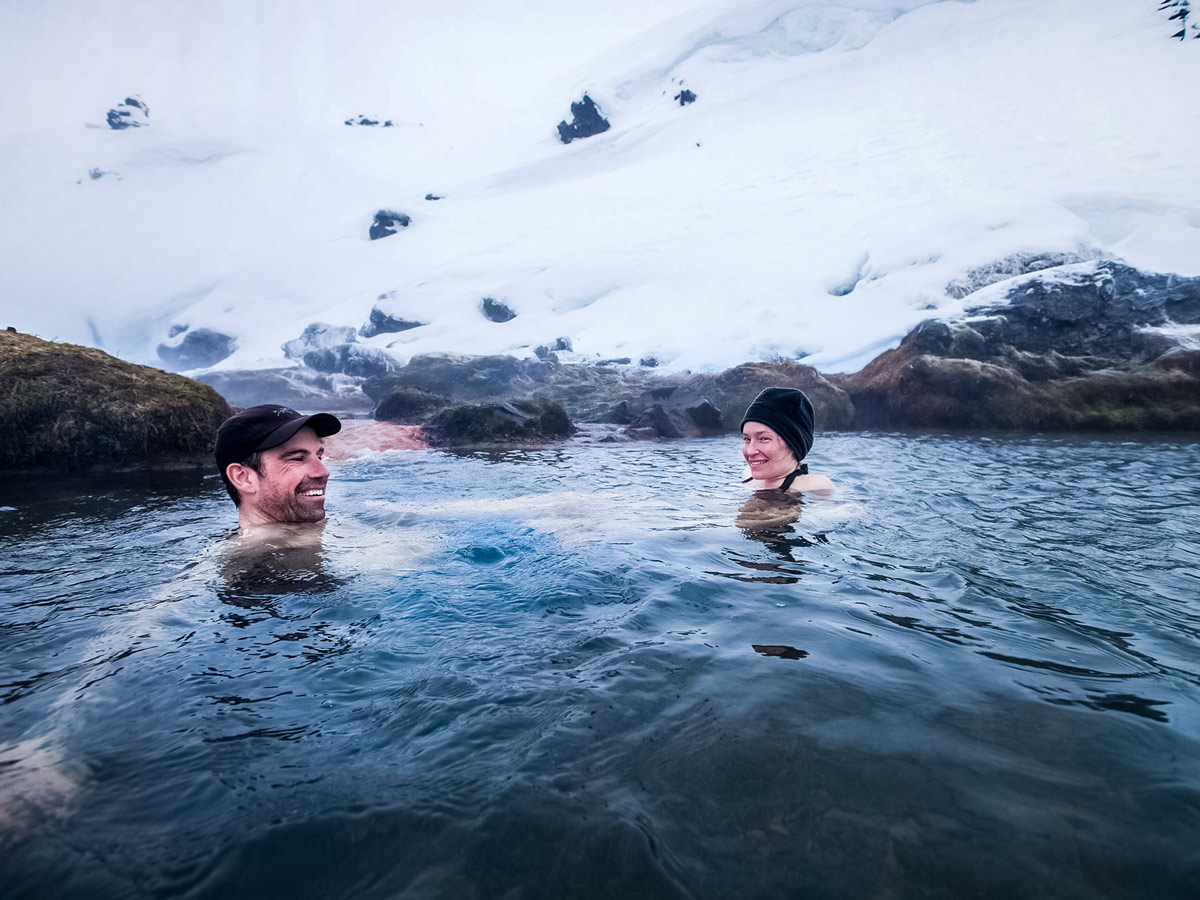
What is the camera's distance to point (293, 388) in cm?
2536

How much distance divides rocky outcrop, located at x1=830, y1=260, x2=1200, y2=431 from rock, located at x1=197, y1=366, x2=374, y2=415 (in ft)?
60.4

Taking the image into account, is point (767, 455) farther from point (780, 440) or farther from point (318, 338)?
point (318, 338)

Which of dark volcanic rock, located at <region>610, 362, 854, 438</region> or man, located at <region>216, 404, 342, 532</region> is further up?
man, located at <region>216, 404, 342, 532</region>

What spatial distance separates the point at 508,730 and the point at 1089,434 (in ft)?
44.7

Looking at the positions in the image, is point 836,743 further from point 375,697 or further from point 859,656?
point 375,697

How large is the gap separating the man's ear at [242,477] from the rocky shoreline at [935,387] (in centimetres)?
550

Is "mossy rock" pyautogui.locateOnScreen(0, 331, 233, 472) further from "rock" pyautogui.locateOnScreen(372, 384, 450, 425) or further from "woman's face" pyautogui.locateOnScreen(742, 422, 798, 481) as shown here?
"woman's face" pyautogui.locateOnScreen(742, 422, 798, 481)

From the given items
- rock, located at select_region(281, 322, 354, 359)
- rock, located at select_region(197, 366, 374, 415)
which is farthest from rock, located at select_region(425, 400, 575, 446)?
rock, located at select_region(281, 322, 354, 359)

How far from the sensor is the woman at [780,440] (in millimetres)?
5672

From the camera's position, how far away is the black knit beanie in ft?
18.6

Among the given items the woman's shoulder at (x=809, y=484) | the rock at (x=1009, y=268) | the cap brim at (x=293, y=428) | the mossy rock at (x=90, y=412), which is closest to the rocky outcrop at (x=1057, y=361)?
the rock at (x=1009, y=268)

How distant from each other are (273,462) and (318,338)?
1180 inches

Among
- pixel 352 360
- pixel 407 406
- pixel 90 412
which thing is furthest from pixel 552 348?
pixel 90 412

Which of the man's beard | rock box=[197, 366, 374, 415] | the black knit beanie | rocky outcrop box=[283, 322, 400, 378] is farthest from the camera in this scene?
rocky outcrop box=[283, 322, 400, 378]
